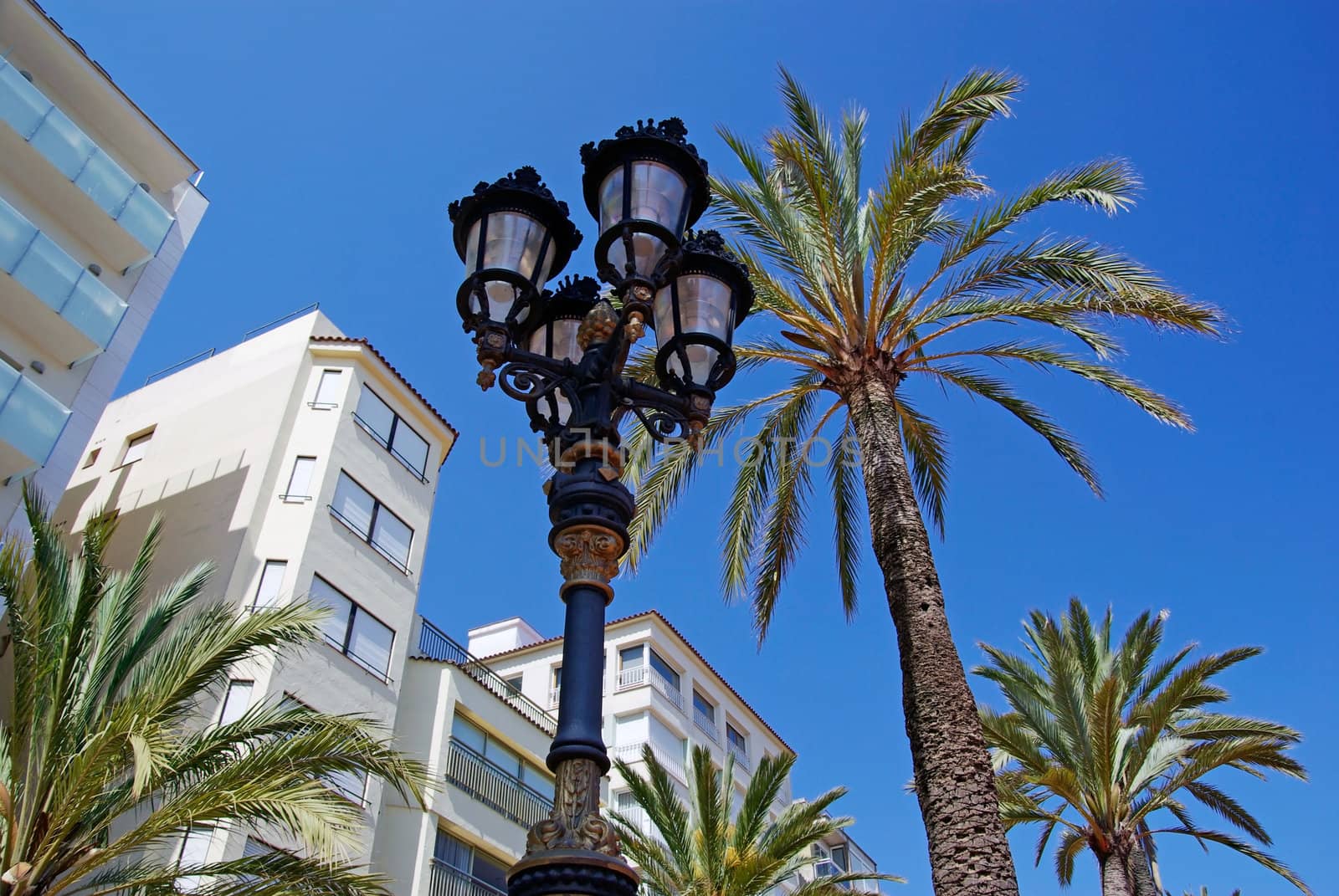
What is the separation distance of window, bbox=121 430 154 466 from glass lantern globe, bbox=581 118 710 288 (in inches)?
984

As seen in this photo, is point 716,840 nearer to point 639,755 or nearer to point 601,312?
point 639,755

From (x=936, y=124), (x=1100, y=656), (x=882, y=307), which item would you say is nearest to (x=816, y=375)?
(x=882, y=307)

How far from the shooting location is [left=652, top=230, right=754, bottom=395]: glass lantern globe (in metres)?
6.17

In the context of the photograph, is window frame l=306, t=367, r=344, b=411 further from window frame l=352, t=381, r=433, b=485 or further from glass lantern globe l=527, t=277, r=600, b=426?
glass lantern globe l=527, t=277, r=600, b=426

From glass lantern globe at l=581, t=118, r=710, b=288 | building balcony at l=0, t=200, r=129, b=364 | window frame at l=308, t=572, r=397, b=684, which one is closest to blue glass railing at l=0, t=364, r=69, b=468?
building balcony at l=0, t=200, r=129, b=364

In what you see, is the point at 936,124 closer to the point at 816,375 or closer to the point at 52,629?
the point at 816,375

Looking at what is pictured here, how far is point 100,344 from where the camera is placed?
2306 centimetres

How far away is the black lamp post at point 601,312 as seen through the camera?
5340 millimetres

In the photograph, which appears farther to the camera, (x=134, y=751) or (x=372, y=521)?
(x=372, y=521)

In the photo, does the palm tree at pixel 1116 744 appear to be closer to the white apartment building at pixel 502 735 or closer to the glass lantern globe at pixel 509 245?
the white apartment building at pixel 502 735

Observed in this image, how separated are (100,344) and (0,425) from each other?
3524 millimetres

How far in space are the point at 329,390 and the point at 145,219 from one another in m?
5.40

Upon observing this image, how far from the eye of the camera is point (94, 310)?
75.0 feet

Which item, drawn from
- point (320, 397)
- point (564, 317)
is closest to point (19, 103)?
point (320, 397)
